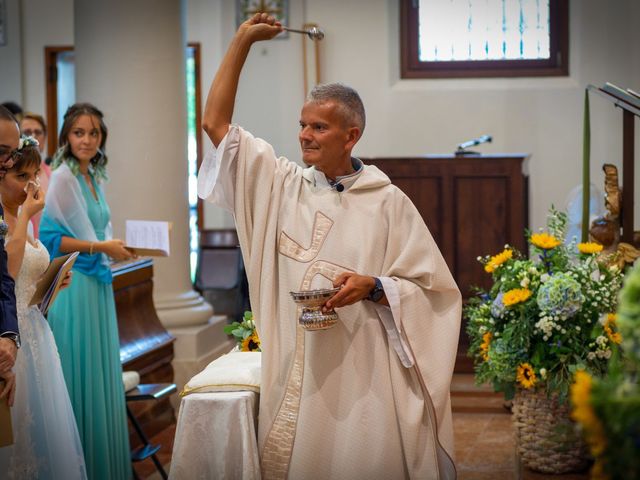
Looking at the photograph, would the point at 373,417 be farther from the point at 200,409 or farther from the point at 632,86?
the point at 632,86

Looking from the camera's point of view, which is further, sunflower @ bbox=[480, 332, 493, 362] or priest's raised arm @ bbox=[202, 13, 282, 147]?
sunflower @ bbox=[480, 332, 493, 362]

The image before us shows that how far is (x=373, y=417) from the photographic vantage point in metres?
3.00

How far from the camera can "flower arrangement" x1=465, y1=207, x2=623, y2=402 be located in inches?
150

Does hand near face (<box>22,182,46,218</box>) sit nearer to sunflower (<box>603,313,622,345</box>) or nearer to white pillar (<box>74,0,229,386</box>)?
sunflower (<box>603,313,622,345</box>)

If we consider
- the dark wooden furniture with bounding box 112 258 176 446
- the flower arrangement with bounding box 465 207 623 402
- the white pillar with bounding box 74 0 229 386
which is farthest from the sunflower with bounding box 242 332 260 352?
the white pillar with bounding box 74 0 229 386

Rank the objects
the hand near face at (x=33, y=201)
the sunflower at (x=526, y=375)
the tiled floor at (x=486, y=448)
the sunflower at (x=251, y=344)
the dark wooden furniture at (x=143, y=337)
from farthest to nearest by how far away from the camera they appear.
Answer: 1. the dark wooden furniture at (x=143, y=337)
2. the tiled floor at (x=486, y=448)
3. the sunflower at (x=526, y=375)
4. the sunflower at (x=251, y=344)
5. the hand near face at (x=33, y=201)

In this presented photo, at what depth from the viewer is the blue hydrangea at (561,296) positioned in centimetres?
378

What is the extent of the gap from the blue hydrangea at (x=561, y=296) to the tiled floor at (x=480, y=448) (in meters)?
0.82

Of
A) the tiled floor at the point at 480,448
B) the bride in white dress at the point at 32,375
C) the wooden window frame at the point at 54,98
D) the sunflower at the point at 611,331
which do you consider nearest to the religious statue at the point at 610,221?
the tiled floor at the point at 480,448

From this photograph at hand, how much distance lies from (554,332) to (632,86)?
6.60m

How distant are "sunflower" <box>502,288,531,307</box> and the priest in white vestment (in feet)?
2.89

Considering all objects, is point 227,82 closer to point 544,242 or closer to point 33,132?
point 544,242

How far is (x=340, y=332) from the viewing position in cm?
304

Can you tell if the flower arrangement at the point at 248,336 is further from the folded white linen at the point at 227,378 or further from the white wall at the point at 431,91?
the white wall at the point at 431,91
